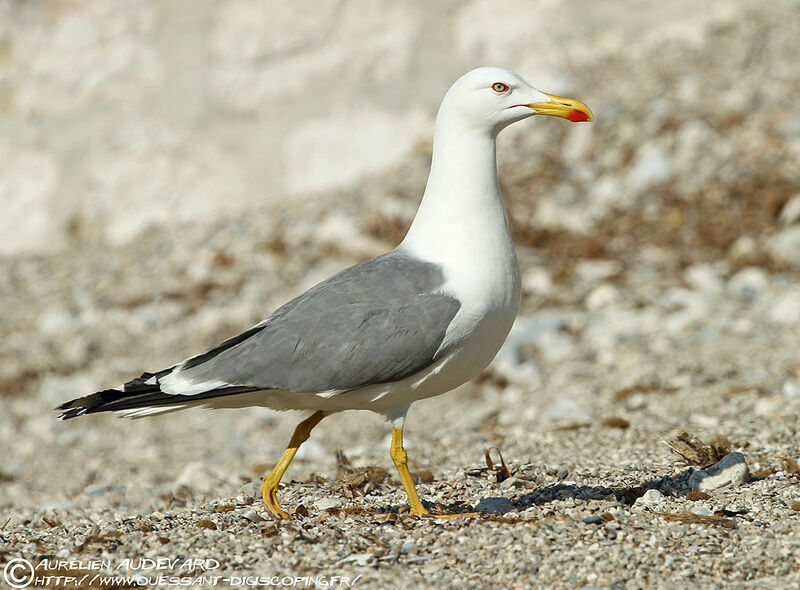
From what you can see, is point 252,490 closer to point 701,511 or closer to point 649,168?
point 701,511

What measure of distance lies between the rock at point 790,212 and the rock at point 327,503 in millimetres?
4721

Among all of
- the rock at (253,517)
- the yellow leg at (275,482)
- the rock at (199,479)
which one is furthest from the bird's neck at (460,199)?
the rock at (199,479)

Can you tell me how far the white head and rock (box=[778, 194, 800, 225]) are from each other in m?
3.90

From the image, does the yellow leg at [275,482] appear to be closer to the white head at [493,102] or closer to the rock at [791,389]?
the white head at [493,102]

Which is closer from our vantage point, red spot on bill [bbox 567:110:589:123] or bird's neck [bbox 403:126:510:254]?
bird's neck [bbox 403:126:510:254]

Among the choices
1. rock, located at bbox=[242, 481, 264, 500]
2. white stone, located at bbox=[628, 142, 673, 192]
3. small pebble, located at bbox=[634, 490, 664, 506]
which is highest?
white stone, located at bbox=[628, 142, 673, 192]

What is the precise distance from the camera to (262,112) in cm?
886

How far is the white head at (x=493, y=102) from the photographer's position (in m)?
4.21

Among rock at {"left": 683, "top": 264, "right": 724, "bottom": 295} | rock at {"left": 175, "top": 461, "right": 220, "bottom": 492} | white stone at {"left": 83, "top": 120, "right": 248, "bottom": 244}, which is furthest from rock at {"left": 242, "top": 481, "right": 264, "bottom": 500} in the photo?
white stone at {"left": 83, "top": 120, "right": 248, "bottom": 244}

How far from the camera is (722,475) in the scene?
4102 millimetres

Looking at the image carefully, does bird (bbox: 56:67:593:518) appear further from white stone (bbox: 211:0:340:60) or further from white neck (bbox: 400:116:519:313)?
white stone (bbox: 211:0:340:60)

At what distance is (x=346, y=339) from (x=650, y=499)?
1224 mm

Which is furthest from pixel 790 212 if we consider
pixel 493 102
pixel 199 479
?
pixel 199 479

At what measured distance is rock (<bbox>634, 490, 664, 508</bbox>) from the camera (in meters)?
3.88
